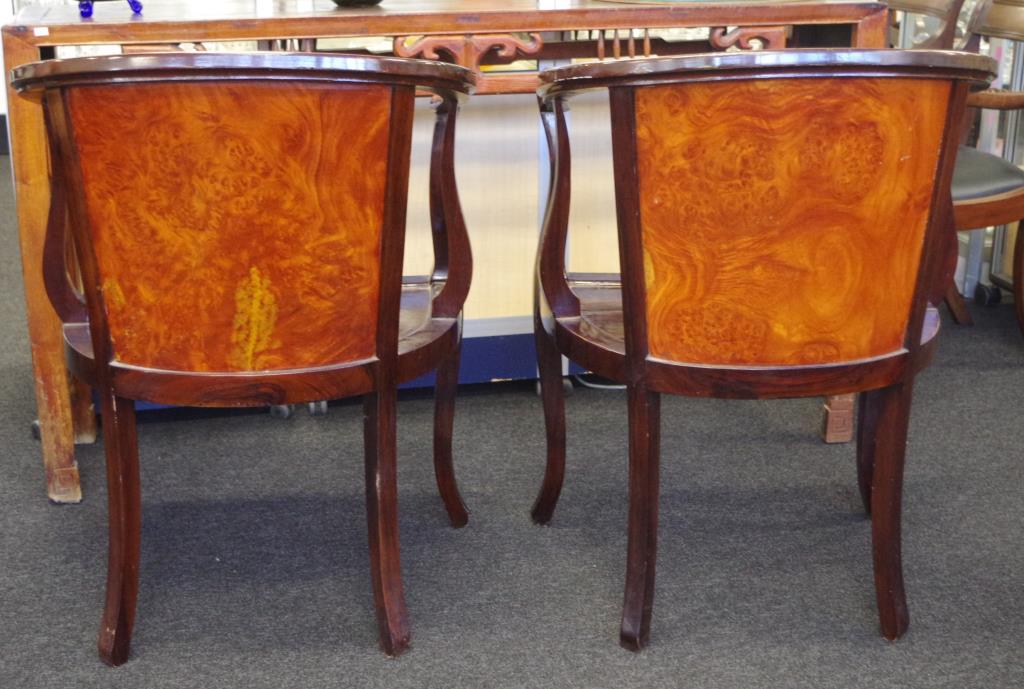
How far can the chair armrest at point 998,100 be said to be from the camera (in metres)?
2.65

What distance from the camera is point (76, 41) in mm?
1841

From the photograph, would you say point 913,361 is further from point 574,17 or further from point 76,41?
point 76,41

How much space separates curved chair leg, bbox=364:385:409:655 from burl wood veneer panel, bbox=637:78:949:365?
366 mm

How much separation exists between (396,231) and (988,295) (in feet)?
7.57

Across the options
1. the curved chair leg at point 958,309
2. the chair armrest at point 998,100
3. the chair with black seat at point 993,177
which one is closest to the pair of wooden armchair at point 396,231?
the chair with black seat at point 993,177

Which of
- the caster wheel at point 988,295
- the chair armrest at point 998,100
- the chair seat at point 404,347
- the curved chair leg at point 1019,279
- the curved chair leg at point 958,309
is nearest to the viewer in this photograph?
the chair seat at point 404,347

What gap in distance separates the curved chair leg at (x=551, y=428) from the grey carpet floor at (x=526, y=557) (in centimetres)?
4

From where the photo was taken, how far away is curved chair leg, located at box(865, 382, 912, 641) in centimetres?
152

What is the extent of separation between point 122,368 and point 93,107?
0.32m

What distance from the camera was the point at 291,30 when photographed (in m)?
1.85

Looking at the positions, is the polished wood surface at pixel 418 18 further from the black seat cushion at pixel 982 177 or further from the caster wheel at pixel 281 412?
the caster wheel at pixel 281 412

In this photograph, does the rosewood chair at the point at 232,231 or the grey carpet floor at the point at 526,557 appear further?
the grey carpet floor at the point at 526,557

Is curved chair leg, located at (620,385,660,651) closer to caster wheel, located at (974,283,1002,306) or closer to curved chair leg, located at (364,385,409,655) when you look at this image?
curved chair leg, located at (364,385,409,655)

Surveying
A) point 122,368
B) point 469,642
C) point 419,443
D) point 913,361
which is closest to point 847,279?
point 913,361
